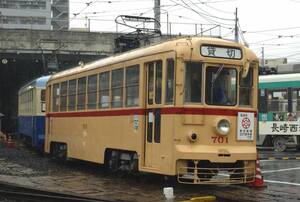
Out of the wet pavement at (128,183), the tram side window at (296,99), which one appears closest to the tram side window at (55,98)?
the wet pavement at (128,183)

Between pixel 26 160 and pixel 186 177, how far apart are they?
10623 mm

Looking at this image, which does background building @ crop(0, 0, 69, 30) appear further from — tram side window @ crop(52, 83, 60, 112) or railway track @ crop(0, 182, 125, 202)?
railway track @ crop(0, 182, 125, 202)

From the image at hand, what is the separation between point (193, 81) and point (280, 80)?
12976mm

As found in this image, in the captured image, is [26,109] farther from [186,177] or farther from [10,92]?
[10,92]

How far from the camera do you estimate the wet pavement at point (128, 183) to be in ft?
37.8

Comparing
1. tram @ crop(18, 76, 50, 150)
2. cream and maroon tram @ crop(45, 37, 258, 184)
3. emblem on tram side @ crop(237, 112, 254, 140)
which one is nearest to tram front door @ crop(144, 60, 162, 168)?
cream and maroon tram @ crop(45, 37, 258, 184)

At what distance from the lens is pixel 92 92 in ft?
51.7

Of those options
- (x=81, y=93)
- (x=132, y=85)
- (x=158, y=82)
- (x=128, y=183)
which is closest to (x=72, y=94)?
(x=81, y=93)

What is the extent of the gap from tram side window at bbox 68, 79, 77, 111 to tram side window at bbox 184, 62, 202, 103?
615 cm

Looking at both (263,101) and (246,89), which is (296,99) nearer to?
(263,101)

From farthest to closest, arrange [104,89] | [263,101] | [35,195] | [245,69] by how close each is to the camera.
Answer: [263,101] → [104,89] → [245,69] → [35,195]

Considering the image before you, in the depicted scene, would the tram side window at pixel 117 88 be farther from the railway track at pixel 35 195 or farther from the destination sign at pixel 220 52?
the railway track at pixel 35 195

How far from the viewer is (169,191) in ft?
36.2

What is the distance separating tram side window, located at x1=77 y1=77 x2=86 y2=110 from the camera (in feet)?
53.8
